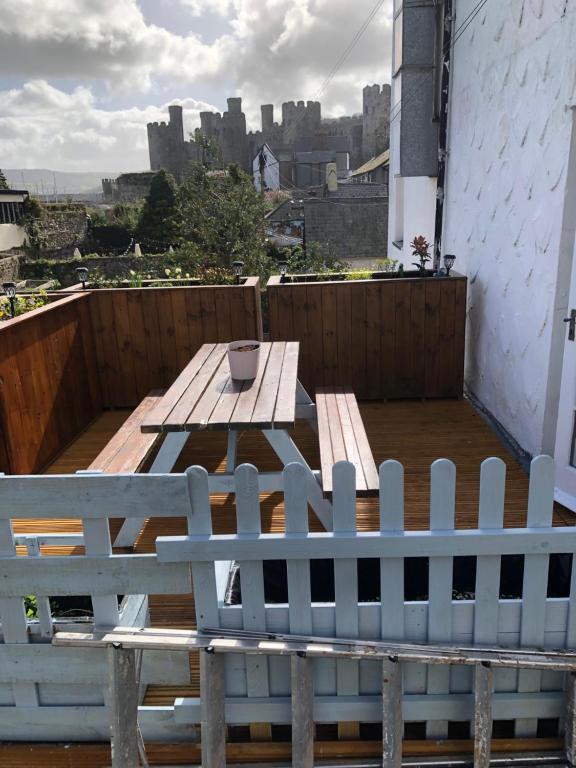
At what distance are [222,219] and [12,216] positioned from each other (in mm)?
22989

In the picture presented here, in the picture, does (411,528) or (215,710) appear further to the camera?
(411,528)

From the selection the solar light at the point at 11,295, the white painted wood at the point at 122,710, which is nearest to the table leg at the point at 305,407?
the solar light at the point at 11,295

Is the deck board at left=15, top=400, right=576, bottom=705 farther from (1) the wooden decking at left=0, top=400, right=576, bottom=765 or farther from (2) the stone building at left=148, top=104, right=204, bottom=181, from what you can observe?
(2) the stone building at left=148, top=104, right=204, bottom=181

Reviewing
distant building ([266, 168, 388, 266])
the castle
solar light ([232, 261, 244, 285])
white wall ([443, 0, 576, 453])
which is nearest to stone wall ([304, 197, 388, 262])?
distant building ([266, 168, 388, 266])

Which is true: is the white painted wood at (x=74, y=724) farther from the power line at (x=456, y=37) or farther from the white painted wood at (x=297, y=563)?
the power line at (x=456, y=37)

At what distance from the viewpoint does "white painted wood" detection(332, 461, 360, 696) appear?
5.40 feet

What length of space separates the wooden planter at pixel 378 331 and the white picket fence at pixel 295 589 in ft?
9.75

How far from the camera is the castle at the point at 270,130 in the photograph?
53406 millimetres

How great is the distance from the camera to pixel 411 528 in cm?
283

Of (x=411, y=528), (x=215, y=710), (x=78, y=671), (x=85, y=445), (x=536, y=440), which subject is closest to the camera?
(x=215, y=710)

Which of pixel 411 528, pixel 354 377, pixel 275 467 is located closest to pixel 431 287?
pixel 354 377

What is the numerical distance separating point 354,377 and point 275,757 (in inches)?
127

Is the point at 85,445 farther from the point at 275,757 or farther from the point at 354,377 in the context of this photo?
the point at 275,757

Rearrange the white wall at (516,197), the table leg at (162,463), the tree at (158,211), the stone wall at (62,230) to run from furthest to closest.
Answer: the tree at (158,211)
the stone wall at (62,230)
the white wall at (516,197)
the table leg at (162,463)
